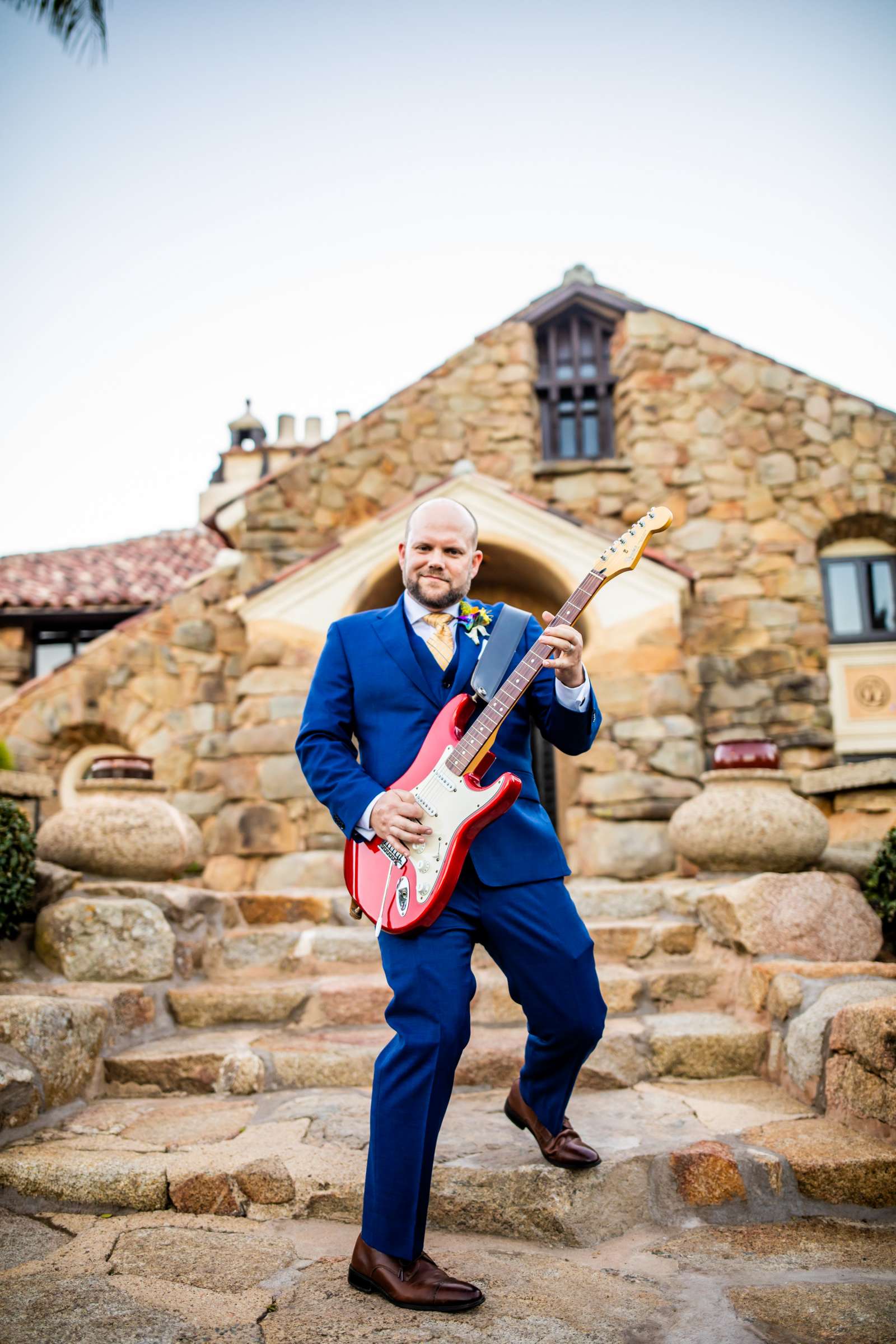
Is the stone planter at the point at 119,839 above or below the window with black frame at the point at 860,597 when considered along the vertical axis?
below

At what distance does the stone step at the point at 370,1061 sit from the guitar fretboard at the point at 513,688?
5.21 feet

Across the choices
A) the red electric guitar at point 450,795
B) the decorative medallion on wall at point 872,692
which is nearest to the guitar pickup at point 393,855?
the red electric guitar at point 450,795

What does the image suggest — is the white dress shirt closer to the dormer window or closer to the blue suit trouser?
the blue suit trouser

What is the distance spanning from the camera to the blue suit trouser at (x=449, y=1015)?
6.82ft

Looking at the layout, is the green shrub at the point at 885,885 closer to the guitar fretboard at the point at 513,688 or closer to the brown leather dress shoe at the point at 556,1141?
the brown leather dress shoe at the point at 556,1141

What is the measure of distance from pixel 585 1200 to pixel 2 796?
10.6 feet

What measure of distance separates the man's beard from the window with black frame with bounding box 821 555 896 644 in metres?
6.31

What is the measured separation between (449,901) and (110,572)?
Result: 11018 millimetres

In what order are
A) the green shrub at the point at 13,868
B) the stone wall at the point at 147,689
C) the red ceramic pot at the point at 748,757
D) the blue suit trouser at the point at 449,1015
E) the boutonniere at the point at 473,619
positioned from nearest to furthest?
the blue suit trouser at the point at 449,1015 < the boutonniere at the point at 473,619 < the green shrub at the point at 13,868 < the red ceramic pot at the point at 748,757 < the stone wall at the point at 147,689

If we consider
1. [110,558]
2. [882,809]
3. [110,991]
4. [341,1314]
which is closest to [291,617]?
[110,991]

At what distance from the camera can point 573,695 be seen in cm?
245

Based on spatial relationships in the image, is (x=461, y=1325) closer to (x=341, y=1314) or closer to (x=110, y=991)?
(x=341, y=1314)

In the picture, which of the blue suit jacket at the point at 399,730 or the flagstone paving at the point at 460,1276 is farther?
the blue suit jacket at the point at 399,730

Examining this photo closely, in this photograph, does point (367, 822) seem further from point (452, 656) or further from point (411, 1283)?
point (411, 1283)
